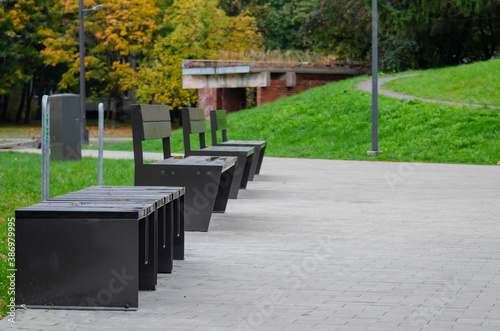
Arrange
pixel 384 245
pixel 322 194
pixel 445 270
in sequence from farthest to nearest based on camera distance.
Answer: pixel 322 194 → pixel 384 245 → pixel 445 270

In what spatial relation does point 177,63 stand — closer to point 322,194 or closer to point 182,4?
point 182,4

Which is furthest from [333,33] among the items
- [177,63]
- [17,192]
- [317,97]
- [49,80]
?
[17,192]

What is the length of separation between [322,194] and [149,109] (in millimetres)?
4245

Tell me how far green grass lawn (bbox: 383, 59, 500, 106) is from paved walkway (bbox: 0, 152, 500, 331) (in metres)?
14.2

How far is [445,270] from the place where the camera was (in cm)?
685

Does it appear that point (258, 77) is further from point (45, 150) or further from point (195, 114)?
point (45, 150)

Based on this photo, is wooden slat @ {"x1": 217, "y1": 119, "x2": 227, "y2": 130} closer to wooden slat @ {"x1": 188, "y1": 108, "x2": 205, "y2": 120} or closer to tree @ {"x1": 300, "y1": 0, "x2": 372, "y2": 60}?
wooden slat @ {"x1": 188, "y1": 108, "x2": 205, "y2": 120}

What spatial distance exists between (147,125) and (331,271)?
126 inches

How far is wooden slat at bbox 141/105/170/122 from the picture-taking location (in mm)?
9148

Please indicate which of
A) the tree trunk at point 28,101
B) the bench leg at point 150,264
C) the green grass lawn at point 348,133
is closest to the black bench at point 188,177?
the bench leg at point 150,264

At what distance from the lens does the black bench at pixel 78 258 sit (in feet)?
17.8

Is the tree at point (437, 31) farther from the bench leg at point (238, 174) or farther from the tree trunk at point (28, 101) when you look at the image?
the tree trunk at point (28, 101)

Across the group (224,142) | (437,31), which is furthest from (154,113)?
(437,31)

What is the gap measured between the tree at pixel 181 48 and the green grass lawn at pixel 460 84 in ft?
54.2
